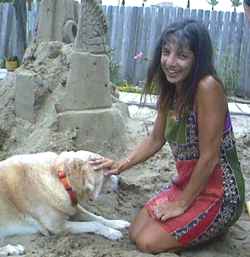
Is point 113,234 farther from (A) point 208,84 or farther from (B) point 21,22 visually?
(B) point 21,22

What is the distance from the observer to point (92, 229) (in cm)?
341

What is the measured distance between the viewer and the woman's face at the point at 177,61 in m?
2.99

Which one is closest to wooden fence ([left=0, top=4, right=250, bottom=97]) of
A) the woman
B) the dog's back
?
the dog's back

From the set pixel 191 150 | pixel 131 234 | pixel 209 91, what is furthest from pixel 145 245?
pixel 209 91

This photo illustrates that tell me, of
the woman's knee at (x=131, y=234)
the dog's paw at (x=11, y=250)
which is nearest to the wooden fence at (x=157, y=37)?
the woman's knee at (x=131, y=234)

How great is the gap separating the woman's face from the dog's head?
718mm

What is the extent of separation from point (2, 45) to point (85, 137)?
361 inches

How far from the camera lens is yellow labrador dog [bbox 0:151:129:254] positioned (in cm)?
329

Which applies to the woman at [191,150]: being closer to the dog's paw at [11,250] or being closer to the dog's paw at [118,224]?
the dog's paw at [118,224]

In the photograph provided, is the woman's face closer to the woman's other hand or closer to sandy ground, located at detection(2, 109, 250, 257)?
the woman's other hand

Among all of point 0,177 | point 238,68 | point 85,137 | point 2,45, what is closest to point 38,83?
point 85,137

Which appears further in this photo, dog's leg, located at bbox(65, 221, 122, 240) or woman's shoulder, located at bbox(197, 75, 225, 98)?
dog's leg, located at bbox(65, 221, 122, 240)

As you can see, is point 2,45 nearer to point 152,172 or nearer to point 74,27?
point 74,27

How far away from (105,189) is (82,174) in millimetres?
279
